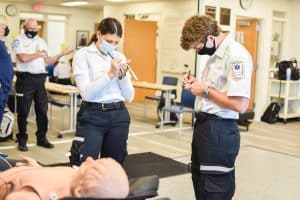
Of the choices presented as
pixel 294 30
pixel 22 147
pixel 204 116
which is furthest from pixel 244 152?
pixel 294 30

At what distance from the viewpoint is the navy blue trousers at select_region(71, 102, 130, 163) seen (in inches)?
95.0

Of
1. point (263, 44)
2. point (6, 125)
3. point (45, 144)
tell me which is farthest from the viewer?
point (263, 44)

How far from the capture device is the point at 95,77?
2459 mm

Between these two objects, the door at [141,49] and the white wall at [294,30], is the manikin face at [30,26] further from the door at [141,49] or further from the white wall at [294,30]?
the white wall at [294,30]

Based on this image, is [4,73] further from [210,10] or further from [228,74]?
[210,10]

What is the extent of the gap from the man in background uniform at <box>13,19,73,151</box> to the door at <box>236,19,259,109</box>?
A: 4120 millimetres

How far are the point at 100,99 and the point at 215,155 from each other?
28.6 inches

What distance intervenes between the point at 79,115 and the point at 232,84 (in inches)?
36.8

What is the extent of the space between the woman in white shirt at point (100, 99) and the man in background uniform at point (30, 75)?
7.80ft

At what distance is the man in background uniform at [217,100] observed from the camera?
2084 millimetres

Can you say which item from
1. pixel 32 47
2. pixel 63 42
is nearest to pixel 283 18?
pixel 63 42

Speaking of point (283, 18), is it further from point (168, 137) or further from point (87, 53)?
point (87, 53)

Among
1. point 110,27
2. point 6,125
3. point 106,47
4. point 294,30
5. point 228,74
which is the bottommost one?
point 6,125

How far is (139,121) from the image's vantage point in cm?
721
